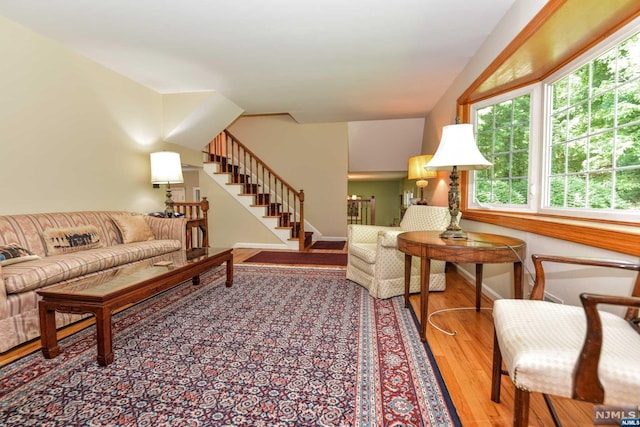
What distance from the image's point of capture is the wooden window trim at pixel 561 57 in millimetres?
1497

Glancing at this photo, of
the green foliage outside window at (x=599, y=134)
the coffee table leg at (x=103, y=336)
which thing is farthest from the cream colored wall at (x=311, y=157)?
the coffee table leg at (x=103, y=336)

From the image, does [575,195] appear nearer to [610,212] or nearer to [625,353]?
[610,212]

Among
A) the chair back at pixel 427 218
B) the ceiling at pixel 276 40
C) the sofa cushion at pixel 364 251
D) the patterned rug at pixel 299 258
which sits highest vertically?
the ceiling at pixel 276 40

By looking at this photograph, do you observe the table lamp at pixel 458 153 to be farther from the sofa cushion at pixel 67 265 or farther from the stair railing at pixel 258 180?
the stair railing at pixel 258 180

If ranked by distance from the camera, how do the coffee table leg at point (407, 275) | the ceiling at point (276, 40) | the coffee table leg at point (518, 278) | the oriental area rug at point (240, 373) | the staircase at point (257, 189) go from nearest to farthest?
the oriental area rug at point (240, 373) → the coffee table leg at point (518, 278) → the ceiling at point (276, 40) → the coffee table leg at point (407, 275) → the staircase at point (257, 189)

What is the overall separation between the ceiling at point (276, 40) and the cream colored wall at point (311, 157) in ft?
6.25

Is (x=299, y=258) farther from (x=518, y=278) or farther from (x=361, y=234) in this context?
(x=518, y=278)

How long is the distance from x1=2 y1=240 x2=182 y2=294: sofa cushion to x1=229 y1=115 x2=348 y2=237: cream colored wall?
360 centimetres

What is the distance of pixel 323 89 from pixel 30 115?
2.99 meters

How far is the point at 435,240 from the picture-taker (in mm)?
1949

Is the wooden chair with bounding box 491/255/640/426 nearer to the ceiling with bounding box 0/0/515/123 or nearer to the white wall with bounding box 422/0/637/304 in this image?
the white wall with bounding box 422/0/637/304

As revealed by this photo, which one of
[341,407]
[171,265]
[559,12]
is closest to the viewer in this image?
[341,407]

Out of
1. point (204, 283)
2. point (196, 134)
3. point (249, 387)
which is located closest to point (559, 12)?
point (249, 387)

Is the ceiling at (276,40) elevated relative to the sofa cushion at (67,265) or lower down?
elevated
